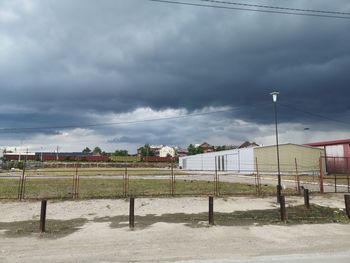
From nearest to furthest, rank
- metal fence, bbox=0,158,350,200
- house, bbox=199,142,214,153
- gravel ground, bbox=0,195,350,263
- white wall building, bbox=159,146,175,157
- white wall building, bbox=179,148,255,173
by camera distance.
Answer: gravel ground, bbox=0,195,350,263 → metal fence, bbox=0,158,350,200 → white wall building, bbox=179,148,255,173 → house, bbox=199,142,214,153 → white wall building, bbox=159,146,175,157

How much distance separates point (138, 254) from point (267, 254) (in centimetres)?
291

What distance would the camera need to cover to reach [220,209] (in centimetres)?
1552

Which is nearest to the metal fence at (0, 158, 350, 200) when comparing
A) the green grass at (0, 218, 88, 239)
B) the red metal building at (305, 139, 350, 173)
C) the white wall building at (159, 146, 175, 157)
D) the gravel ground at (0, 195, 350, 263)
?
the red metal building at (305, 139, 350, 173)

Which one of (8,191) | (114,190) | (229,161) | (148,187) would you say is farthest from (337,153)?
(8,191)

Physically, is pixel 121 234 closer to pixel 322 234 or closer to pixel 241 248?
pixel 241 248

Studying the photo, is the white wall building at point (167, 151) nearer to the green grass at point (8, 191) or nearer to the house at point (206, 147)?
the house at point (206, 147)

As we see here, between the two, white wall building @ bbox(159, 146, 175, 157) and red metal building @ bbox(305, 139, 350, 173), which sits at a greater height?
white wall building @ bbox(159, 146, 175, 157)

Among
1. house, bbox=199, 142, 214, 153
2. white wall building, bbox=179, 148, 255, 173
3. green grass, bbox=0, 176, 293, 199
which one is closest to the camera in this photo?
green grass, bbox=0, 176, 293, 199

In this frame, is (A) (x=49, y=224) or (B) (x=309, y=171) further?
(B) (x=309, y=171)

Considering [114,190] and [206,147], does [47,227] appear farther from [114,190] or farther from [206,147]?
[206,147]

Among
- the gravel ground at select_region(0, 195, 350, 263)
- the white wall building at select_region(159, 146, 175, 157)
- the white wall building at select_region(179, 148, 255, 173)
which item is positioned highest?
the white wall building at select_region(159, 146, 175, 157)

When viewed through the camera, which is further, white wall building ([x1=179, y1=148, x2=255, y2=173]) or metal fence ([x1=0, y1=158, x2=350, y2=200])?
white wall building ([x1=179, y1=148, x2=255, y2=173])

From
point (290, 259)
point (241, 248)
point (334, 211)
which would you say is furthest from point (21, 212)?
point (334, 211)

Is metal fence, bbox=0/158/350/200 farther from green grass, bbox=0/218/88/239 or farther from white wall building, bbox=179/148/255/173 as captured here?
green grass, bbox=0/218/88/239
